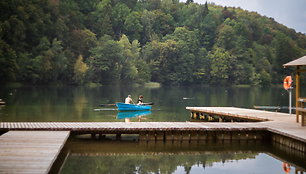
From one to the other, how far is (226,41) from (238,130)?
3647 inches

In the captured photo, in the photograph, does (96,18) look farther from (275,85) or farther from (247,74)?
(275,85)

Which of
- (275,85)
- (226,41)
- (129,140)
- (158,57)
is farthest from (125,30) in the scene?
(129,140)

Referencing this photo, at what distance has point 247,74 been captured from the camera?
101m

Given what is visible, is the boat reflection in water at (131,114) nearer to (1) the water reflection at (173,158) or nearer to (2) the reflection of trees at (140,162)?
(1) the water reflection at (173,158)

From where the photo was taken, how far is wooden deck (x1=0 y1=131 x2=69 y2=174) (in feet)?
35.9

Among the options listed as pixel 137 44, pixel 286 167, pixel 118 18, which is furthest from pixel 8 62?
pixel 286 167

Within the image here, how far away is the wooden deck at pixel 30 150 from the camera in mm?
10938

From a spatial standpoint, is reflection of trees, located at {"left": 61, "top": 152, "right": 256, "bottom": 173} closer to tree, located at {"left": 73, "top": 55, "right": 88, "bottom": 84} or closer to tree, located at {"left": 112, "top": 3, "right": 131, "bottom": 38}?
tree, located at {"left": 73, "top": 55, "right": 88, "bottom": 84}

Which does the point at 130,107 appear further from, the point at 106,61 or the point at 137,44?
the point at 137,44

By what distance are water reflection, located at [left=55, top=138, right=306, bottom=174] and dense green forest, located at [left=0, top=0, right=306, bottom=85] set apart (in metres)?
52.7

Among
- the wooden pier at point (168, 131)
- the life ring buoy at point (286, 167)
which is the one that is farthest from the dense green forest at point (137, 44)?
the life ring buoy at point (286, 167)

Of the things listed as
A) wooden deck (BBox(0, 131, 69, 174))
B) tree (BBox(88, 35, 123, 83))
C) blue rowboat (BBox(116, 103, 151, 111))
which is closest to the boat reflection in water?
blue rowboat (BBox(116, 103, 151, 111))

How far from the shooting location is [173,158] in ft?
51.6

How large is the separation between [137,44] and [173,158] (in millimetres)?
81885
